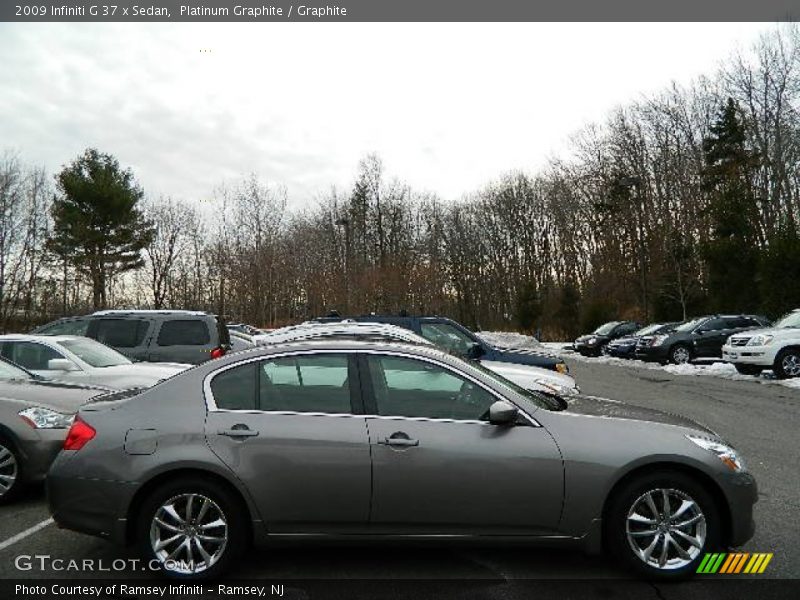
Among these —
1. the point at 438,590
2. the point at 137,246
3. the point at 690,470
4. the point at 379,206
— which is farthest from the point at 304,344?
the point at 379,206

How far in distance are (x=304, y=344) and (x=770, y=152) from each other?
4108 cm

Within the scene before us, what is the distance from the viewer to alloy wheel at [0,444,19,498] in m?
5.58

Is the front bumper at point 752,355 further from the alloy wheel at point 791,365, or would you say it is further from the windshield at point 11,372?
the windshield at point 11,372

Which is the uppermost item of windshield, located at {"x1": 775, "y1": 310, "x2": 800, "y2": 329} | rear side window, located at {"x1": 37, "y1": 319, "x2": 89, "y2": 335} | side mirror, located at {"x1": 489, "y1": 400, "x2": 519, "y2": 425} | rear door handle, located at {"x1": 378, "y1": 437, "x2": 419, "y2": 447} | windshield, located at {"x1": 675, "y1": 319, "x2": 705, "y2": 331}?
rear side window, located at {"x1": 37, "y1": 319, "x2": 89, "y2": 335}

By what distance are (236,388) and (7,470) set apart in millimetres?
3064

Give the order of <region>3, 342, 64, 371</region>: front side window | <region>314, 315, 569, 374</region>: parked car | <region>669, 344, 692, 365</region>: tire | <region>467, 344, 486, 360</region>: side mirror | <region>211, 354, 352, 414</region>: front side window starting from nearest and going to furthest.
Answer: <region>211, 354, 352, 414</region>: front side window, <region>3, 342, 64, 371</region>: front side window, <region>467, 344, 486, 360</region>: side mirror, <region>314, 315, 569, 374</region>: parked car, <region>669, 344, 692, 365</region>: tire

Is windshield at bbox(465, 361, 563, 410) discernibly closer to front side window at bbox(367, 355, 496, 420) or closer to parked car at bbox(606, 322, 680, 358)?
front side window at bbox(367, 355, 496, 420)

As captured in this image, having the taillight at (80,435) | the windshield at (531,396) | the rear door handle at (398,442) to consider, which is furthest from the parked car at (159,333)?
the rear door handle at (398,442)

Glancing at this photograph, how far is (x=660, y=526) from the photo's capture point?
386 cm

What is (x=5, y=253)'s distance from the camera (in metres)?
39.5

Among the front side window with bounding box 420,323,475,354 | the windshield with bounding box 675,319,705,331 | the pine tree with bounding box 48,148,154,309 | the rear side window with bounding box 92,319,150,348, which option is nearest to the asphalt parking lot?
the front side window with bounding box 420,323,475,354

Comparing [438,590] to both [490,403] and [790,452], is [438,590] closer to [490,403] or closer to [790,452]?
[490,403]

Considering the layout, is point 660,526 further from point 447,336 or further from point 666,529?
point 447,336

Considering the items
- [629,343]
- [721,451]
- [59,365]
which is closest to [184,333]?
[59,365]
